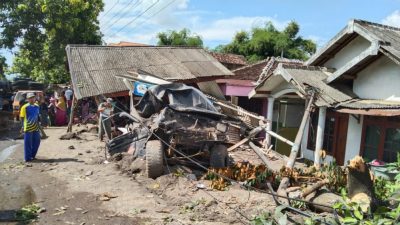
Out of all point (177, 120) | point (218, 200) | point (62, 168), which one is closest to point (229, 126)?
point (177, 120)

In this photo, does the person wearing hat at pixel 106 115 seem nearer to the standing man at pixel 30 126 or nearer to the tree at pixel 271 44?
the standing man at pixel 30 126

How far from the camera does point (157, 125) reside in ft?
34.1

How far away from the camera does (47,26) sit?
73.4 feet

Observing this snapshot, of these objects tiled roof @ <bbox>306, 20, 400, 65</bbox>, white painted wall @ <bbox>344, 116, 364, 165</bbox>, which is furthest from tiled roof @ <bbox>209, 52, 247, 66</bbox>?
white painted wall @ <bbox>344, 116, 364, 165</bbox>

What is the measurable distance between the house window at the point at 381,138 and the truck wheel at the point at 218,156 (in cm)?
459

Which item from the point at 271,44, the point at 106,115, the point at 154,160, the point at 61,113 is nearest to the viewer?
the point at 154,160

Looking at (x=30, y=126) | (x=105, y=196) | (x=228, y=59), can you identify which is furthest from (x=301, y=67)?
(x=228, y=59)

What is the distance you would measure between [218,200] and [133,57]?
1307 centimetres

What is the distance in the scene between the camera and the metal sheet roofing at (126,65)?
17.0m

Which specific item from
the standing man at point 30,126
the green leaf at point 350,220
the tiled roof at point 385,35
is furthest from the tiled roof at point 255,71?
the green leaf at point 350,220

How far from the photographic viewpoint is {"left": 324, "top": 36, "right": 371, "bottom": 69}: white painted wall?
14.1 m

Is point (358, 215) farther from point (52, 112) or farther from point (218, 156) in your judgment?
point (52, 112)

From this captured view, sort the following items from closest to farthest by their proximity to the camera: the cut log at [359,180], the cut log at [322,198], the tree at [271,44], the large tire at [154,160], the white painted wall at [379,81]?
the cut log at [359,180] < the cut log at [322,198] < the large tire at [154,160] < the white painted wall at [379,81] < the tree at [271,44]

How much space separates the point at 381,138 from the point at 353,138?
50.3 inches
